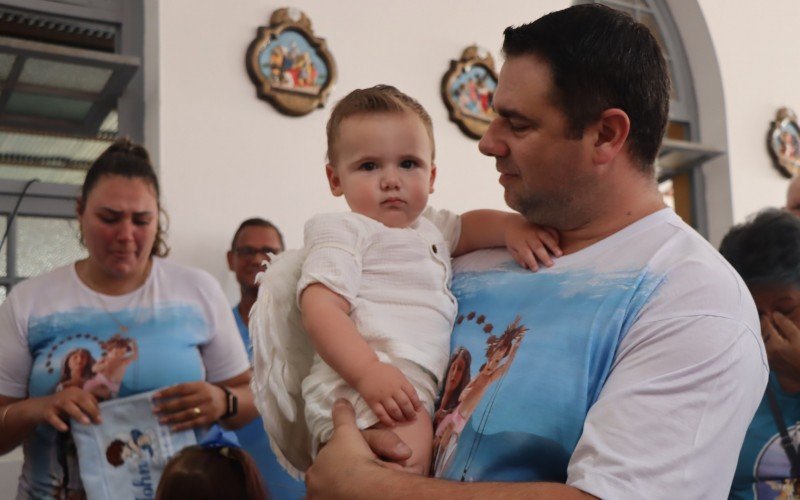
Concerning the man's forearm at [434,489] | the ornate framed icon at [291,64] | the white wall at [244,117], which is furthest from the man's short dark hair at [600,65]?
the ornate framed icon at [291,64]

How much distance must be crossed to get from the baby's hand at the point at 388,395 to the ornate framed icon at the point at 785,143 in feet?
18.4

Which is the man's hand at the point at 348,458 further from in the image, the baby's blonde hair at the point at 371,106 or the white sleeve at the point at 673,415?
the baby's blonde hair at the point at 371,106

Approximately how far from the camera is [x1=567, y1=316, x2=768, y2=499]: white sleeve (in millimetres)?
1032

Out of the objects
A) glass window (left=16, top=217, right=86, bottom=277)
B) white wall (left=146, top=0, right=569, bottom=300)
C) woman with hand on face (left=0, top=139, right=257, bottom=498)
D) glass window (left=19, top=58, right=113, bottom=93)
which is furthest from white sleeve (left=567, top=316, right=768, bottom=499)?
glass window (left=19, top=58, right=113, bottom=93)

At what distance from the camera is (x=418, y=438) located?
1.29 m

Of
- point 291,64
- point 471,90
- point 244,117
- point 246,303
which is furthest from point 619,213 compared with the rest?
point 471,90

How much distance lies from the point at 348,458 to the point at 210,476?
3.61ft

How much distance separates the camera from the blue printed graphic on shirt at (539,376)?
1.14 m

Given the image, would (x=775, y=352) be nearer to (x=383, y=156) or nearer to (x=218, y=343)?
(x=383, y=156)

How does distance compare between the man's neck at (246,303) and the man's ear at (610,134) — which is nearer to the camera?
the man's ear at (610,134)

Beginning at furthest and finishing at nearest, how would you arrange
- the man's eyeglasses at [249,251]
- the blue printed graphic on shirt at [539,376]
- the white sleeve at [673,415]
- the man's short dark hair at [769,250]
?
the man's eyeglasses at [249,251] → the man's short dark hair at [769,250] → the blue printed graphic on shirt at [539,376] → the white sleeve at [673,415]

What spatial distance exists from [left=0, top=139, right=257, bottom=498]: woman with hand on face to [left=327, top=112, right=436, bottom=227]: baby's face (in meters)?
0.98

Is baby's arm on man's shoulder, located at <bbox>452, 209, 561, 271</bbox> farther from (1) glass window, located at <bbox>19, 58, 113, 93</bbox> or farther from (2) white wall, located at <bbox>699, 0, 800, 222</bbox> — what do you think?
(2) white wall, located at <bbox>699, 0, 800, 222</bbox>

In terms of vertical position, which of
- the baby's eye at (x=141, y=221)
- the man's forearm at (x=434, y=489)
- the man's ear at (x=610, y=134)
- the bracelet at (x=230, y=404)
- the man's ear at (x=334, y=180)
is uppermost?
the man's ear at (x=610, y=134)
